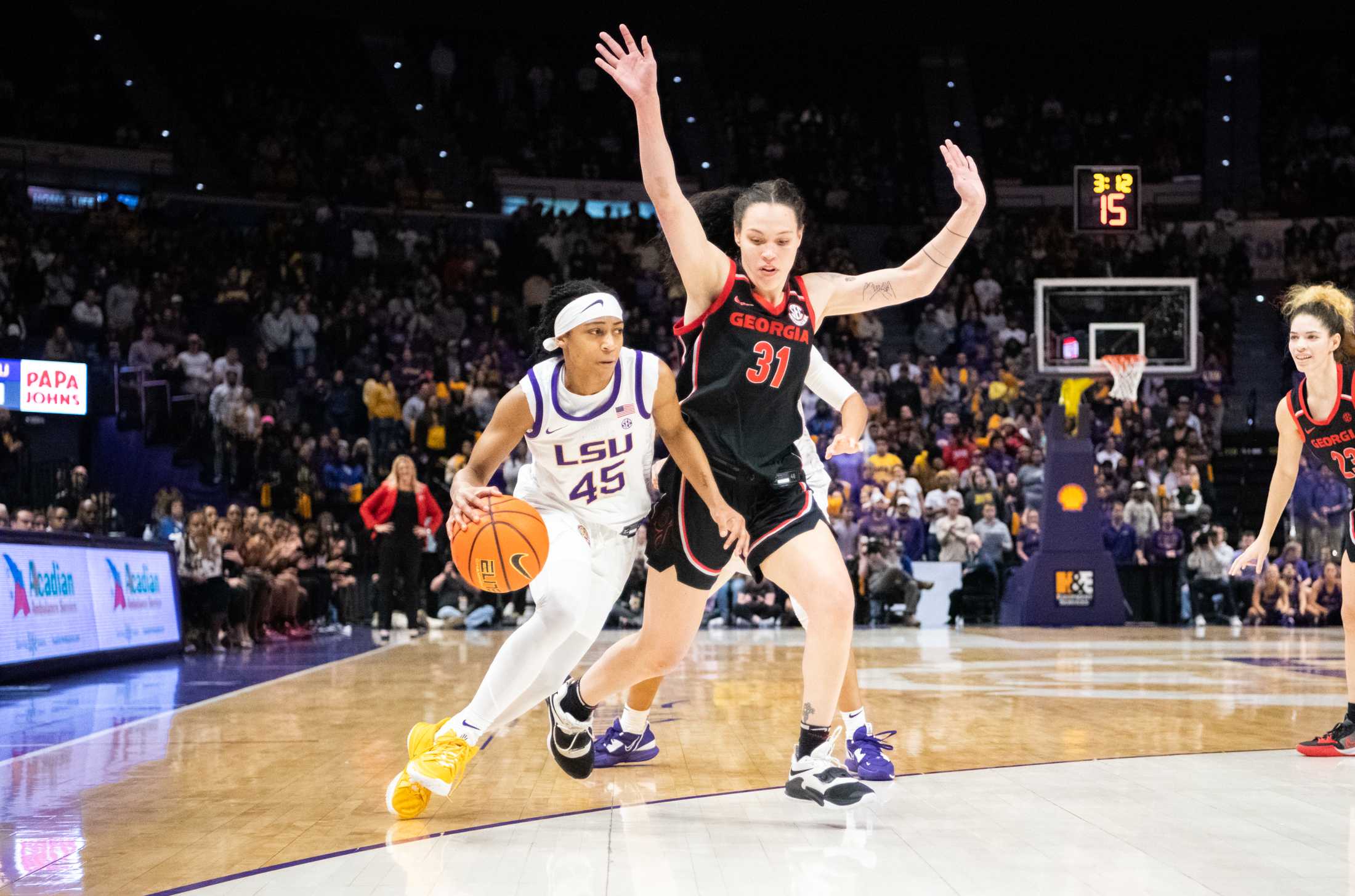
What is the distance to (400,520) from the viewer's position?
12617mm

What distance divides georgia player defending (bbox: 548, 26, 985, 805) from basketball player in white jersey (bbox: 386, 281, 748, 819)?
143mm

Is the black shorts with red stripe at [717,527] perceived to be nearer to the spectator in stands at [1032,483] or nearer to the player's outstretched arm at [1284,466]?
the player's outstretched arm at [1284,466]

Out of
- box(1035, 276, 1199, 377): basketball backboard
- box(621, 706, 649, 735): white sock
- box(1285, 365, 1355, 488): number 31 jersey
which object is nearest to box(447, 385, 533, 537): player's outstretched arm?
box(621, 706, 649, 735): white sock

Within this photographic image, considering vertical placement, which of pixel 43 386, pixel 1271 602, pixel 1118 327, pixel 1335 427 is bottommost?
pixel 1271 602

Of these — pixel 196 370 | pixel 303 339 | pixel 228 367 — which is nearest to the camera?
pixel 228 367

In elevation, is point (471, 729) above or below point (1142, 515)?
below

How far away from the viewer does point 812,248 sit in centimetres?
2356

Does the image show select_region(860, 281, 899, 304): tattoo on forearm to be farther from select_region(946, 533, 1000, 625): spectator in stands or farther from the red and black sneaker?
select_region(946, 533, 1000, 625): spectator in stands

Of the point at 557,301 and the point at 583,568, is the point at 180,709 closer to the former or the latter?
the point at 583,568

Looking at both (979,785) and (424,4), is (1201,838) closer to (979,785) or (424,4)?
(979,785)

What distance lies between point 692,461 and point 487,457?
2.08 feet

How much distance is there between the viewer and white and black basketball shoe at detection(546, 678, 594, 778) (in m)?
4.57

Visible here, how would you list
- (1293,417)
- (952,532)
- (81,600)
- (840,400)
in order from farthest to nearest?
(952,532) → (81,600) → (1293,417) → (840,400)

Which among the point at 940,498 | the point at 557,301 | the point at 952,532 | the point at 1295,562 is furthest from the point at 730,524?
the point at 1295,562
